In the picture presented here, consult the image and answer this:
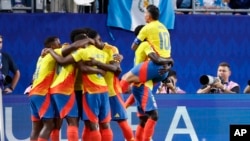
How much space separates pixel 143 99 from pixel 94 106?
121 cm

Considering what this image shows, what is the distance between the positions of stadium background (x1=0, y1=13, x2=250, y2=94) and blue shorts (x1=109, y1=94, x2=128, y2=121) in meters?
3.32

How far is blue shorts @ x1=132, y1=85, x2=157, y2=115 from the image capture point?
61.0ft

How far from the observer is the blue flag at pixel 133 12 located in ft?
69.9

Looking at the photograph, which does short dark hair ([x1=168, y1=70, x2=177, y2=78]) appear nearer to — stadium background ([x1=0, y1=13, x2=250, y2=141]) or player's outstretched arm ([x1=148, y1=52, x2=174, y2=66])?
stadium background ([x1=0, y1=13, x2=250, y2=141])

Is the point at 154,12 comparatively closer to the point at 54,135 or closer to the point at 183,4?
the point at 54,135

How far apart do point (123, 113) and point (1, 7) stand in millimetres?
3971

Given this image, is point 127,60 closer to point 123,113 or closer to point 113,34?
point 113,34

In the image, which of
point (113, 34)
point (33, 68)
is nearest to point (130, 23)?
point (113, 34)

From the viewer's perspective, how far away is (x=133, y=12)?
70.2 ft

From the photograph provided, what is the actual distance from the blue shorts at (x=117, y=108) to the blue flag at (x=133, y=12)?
3.24 meters

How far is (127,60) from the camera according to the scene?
21828mm

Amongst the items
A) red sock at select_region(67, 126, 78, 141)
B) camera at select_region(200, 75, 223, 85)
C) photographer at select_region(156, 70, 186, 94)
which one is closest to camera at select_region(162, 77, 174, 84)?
photographer at select_region(156, 70, 186, 94)

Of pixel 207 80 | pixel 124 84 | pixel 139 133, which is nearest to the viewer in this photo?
pixel 139 133

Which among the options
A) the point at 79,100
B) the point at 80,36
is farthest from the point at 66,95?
the point at 80,36
